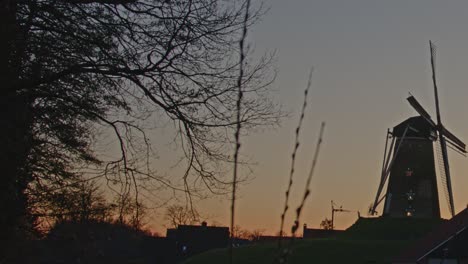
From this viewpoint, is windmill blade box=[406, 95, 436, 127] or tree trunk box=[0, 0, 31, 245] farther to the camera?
windmill blade box=[406, 95, 436, 127]

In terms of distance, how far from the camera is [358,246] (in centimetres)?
5081

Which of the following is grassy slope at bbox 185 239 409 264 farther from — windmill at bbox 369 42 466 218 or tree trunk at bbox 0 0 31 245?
tree trunk at bbox 0 0 31 245

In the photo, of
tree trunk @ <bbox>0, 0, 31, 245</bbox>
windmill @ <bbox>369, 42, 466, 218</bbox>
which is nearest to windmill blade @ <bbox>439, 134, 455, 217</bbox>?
windmill @ <bbox>369, 42, 466, 218</bbox>

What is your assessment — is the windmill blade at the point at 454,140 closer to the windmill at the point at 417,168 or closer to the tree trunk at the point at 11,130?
the windmill at the point at 417,168

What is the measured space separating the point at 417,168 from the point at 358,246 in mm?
8212

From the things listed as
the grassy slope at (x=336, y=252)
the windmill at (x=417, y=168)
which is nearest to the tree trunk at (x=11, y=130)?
the grassy slope at (x=336, y=252)

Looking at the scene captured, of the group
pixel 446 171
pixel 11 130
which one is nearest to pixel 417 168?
pixel 446 171

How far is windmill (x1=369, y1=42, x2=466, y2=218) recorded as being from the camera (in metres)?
55.0

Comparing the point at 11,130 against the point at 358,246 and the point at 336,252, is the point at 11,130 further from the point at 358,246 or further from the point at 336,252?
the point at 358,246

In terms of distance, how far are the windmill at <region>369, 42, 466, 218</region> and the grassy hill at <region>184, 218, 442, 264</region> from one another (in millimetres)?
1161

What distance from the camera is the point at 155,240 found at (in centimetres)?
8481

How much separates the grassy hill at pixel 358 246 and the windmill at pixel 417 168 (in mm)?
1161

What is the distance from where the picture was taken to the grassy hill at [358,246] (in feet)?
158

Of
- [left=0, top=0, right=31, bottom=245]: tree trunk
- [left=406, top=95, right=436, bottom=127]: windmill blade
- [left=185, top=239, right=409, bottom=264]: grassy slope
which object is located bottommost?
[left=0, top=0, right=31, bottom=245]: tree trunk
